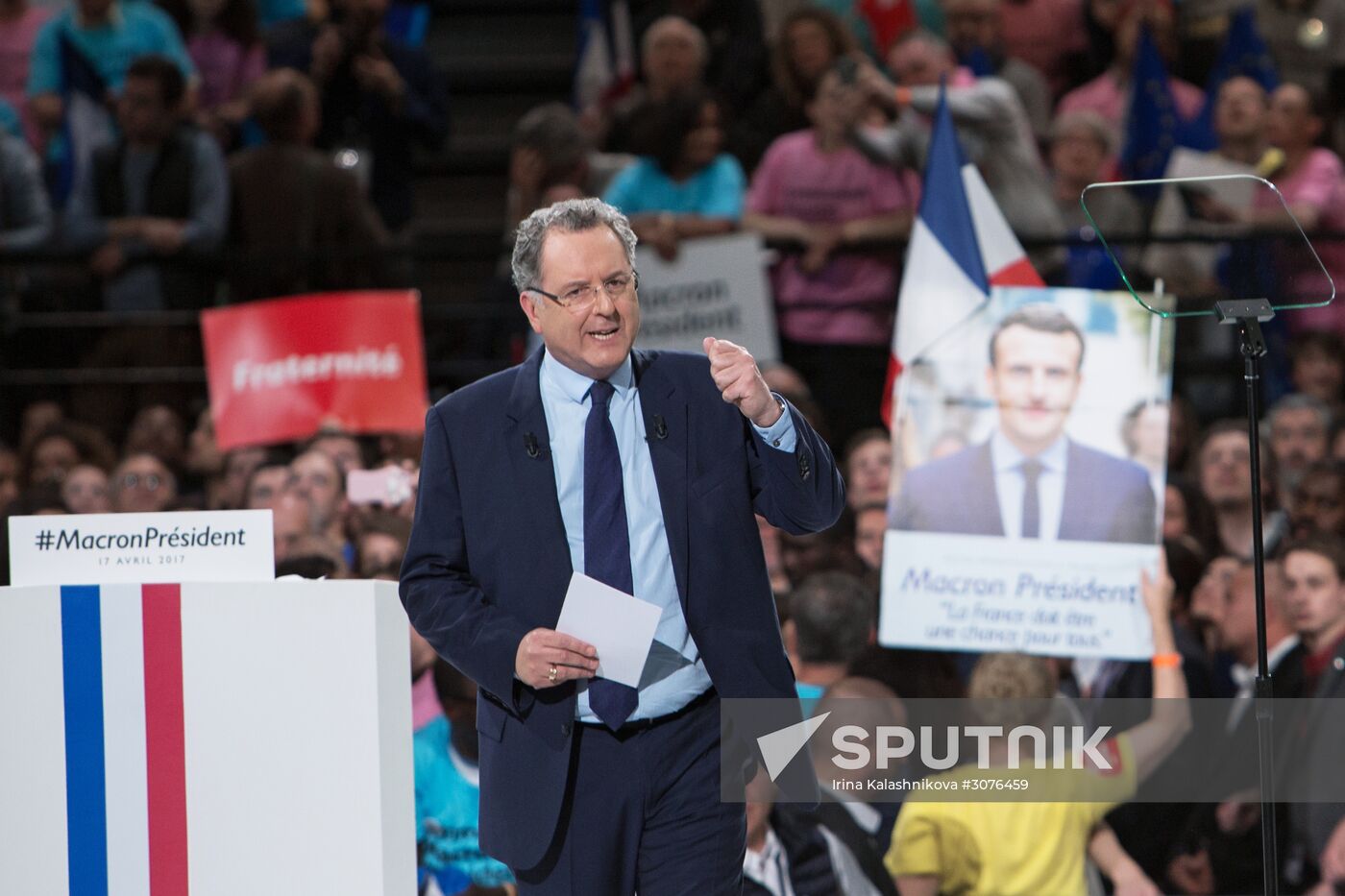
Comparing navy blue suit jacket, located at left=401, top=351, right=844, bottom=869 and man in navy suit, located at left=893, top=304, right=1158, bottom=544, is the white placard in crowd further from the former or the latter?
navy blue suit jacket, located at left=401, top=351, right=844, bottom=869

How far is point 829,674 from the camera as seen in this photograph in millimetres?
5609

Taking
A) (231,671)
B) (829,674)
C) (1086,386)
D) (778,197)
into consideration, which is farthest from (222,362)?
(231,671)

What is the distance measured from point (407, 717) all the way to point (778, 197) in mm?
4775

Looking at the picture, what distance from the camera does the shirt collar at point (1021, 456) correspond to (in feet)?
18.6

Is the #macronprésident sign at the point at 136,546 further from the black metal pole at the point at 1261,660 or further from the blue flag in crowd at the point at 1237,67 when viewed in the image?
the blue flag in crowd at the point at 1237,67

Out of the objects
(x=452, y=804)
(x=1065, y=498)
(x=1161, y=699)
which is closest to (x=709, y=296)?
(x=1065, y=498)

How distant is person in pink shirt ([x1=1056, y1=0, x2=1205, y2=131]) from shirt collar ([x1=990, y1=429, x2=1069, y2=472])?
3166 mm

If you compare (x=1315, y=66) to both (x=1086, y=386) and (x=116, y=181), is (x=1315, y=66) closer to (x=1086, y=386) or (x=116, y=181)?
(x=1086, y=386)

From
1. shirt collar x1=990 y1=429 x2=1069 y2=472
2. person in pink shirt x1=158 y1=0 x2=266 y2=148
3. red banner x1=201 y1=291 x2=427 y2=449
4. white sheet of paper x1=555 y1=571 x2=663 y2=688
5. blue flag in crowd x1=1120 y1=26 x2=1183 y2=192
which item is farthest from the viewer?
person in pink shirt x1=158 y1=0 x2=266 y2=148

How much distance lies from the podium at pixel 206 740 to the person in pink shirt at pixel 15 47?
6.42m

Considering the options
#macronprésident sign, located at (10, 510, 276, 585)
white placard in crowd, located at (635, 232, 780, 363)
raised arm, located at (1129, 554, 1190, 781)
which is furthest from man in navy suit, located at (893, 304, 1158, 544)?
#macronprésident sign, located at (10, 510, 276, 585)

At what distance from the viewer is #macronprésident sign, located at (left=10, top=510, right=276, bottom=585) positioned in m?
3.54

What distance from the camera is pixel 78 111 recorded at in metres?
8.62

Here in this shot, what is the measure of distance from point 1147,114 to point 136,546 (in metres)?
5.93
